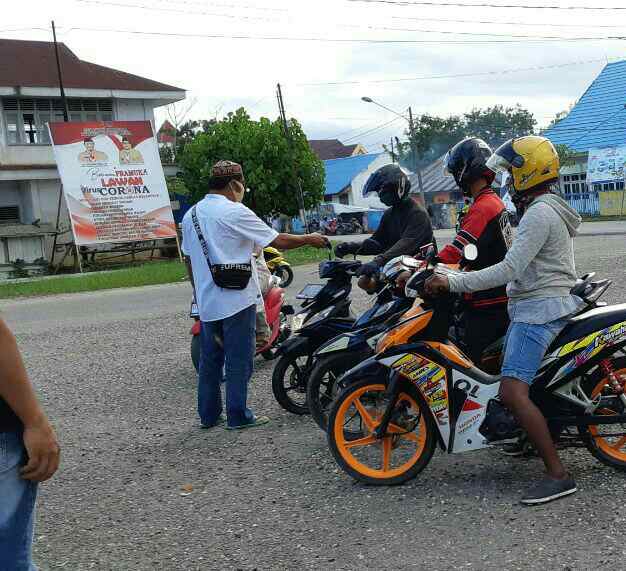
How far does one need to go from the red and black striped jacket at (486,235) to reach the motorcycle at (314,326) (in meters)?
1.30

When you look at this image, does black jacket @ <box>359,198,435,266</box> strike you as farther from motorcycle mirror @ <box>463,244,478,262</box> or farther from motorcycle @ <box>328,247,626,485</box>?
motorcycle mirror @ <box>463,244,478,262</box>

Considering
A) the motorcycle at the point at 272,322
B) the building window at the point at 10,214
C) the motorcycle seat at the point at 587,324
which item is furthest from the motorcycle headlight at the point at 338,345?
the building window at the point at 10,214

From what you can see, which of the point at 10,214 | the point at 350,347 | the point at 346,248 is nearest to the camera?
the point at 350,347

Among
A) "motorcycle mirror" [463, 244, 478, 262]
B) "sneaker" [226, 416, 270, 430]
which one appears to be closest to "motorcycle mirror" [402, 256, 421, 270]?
"motorcycle mirror" [463, 244, 478, 262]

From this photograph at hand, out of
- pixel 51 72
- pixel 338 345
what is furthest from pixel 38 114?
pixel 338 345

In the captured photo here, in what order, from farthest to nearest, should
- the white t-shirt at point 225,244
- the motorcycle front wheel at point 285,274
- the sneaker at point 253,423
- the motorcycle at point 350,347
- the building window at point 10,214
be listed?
the building window at point 10,214, the motorcycle front wheel at point 285,274, the sneaker at point 253,423, the white t-shirt at point 225,244, the motorcycle at point 350,347

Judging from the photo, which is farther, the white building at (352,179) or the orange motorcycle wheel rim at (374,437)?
the white building at (352,179)

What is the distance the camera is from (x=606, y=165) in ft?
128

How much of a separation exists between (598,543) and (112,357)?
22.1ft

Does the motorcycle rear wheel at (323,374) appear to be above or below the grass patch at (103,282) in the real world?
above

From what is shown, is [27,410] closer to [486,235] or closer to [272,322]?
[486,235]

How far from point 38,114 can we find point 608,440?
31.9 meters

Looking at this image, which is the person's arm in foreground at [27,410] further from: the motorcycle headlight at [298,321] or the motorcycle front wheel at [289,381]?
the motorcycle headlight at [298,321]

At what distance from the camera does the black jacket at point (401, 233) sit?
18.9ft
